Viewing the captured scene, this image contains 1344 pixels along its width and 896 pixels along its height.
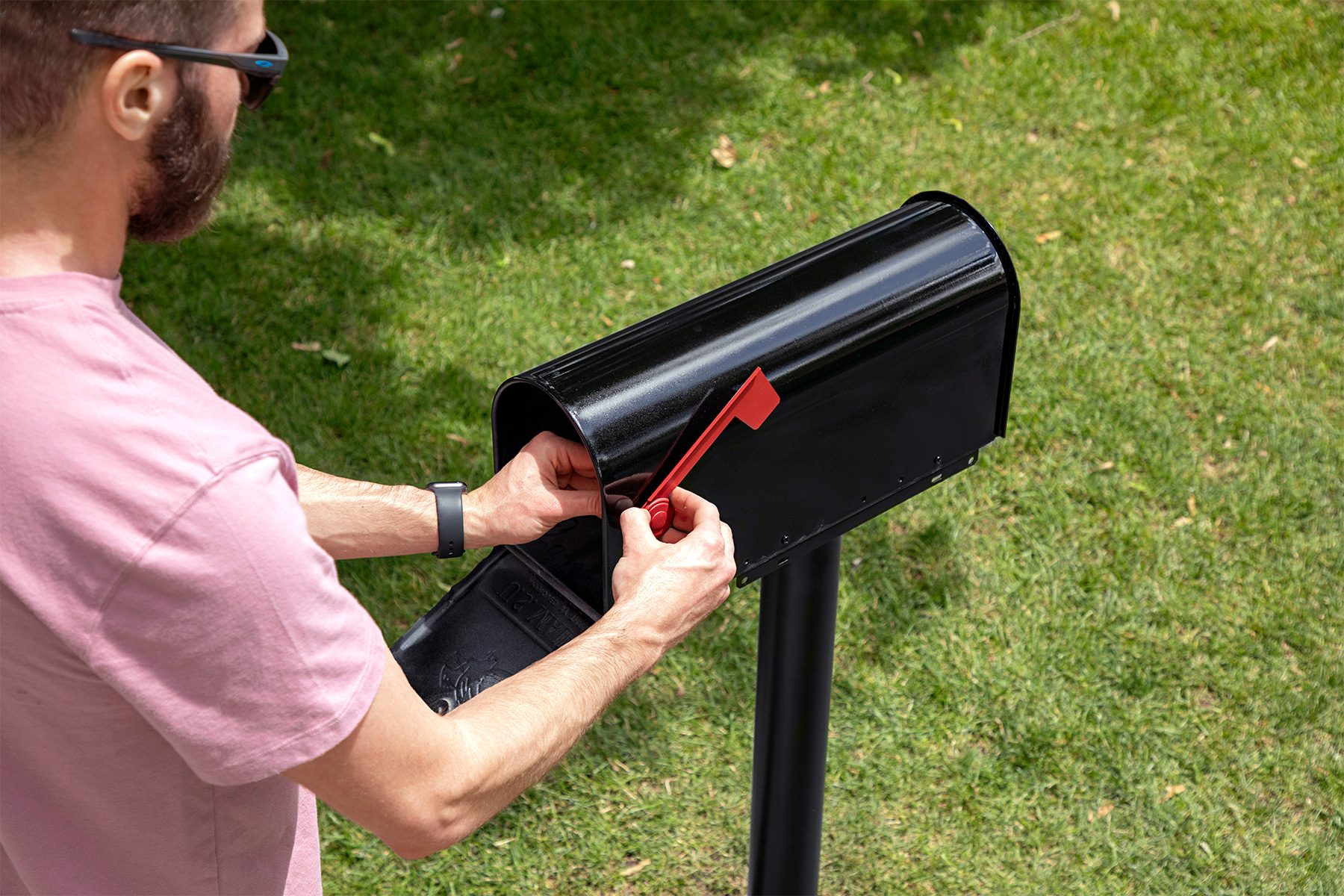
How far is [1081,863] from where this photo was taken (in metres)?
3.17

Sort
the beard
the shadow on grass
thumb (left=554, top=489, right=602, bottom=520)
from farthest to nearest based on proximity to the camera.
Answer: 1. the shadow on grass
2. thumb (left=554, top=489, right=602, bottom=520)
3. the beard

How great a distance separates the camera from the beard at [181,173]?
130 centimetres

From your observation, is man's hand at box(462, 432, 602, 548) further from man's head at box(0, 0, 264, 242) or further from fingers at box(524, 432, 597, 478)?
man's head at box(0, 0, 264, 242)

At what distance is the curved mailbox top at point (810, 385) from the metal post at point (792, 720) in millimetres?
184

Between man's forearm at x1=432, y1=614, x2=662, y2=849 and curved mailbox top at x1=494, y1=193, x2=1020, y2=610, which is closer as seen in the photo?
man's forearm at x1=432, y1=614, x2=662, y2=849

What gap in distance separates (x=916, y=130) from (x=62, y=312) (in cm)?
468

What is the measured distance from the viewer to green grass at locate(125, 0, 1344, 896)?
129 inches

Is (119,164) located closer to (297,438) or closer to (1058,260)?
(297,438)

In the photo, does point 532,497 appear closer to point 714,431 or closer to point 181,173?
point 714,431

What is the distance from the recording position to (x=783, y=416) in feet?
6.24

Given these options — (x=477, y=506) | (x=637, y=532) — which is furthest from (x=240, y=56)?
(x=477, y=506)

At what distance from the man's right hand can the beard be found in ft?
2.22

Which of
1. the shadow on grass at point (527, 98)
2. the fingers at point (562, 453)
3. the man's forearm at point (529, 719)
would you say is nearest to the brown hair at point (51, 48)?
the man's forearm at point (529, 719)

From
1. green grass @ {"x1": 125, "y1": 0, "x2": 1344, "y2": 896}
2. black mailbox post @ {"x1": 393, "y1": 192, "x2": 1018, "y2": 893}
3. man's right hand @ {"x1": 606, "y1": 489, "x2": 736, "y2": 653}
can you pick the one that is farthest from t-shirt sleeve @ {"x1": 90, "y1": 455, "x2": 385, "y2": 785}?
green grass @ {"x1": 125, "y1": 0, "x2": 1344, "y2": 896}
